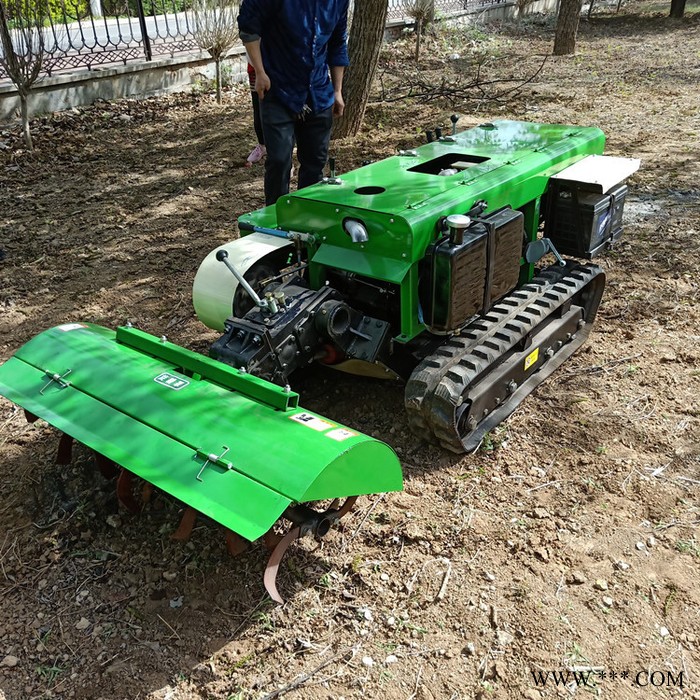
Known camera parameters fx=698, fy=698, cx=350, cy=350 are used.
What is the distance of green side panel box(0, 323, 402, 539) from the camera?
91.4 inches

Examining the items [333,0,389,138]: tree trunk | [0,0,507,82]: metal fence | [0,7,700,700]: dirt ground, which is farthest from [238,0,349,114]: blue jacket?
[0,0,507,82]: metal fence

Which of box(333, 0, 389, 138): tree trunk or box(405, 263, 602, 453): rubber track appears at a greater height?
box(333, 0, 389, 138): tree trunk

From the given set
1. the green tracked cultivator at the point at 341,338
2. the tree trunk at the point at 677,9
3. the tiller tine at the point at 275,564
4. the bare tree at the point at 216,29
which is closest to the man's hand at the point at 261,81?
the green tracked cultivator at the point at 341,338

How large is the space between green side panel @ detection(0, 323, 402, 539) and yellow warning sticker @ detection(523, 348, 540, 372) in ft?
4.44

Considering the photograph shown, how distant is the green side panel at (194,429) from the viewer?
232cm

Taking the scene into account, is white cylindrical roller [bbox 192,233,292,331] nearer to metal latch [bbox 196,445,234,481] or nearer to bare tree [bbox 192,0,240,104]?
metal latch [bbox 196,445,234,481]

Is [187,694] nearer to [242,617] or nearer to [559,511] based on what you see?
[242,617]

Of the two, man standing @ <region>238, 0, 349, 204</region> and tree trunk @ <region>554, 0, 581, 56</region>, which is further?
tree trunk @ <region>554, 0, 581, 56</region>

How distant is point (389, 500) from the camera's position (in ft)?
10.5

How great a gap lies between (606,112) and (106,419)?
8850 mm

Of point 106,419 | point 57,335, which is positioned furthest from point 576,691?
point 57,335

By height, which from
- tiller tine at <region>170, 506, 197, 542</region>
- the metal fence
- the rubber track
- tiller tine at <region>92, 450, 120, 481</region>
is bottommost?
tiller tine at <region>92, 450, 120, 481</region>

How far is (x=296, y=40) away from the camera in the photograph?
4.63m

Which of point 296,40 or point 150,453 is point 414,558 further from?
point 296,40
